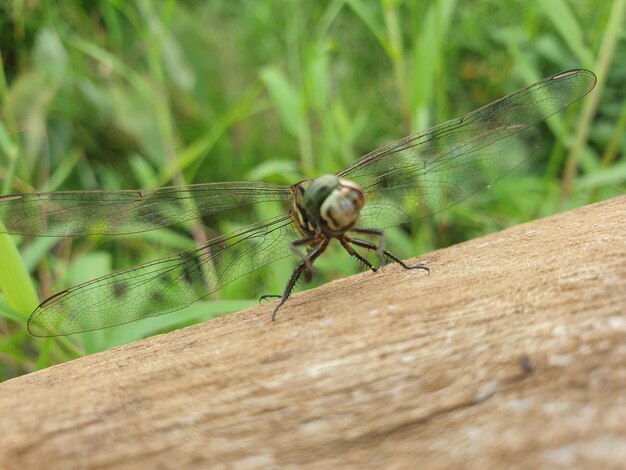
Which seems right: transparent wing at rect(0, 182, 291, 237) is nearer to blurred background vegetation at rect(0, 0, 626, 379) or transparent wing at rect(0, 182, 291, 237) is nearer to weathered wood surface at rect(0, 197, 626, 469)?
blurred background vegetation at rect(0, 0, 626, 379)

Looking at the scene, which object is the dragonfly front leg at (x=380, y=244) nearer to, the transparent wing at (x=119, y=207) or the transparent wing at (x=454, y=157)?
the transparent wing at (x=454, y=157)

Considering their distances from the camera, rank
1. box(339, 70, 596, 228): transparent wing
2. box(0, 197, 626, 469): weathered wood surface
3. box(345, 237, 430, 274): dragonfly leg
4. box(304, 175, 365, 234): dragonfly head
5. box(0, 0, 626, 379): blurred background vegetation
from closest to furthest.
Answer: box(0, 197, 626, 469): weathered wood surface
box(345, 237, 430, 274): dragonfly leg
box(304, 175, 365, 234): dragonfly head
box(339, 70, 596, 228): transparent wing
box(0, 0, 626, 379): blurred background vegetation

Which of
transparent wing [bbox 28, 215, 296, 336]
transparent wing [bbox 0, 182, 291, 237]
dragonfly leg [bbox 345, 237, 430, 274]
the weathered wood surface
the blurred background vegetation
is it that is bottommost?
the weathered wood surface

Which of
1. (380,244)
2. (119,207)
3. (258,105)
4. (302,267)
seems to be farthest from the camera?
(258,105)

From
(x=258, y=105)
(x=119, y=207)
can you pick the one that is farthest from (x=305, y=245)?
(x=258, y=105)

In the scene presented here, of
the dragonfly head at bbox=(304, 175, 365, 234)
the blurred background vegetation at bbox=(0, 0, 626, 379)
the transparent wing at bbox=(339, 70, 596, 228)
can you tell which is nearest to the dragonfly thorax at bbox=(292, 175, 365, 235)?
the dragonfly head at bbox=(304, 175, 365, 234)

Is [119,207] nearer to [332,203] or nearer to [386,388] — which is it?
[332,203]

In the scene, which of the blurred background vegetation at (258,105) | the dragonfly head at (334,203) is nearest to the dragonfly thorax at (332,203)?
the dragonfly head at (334,203)

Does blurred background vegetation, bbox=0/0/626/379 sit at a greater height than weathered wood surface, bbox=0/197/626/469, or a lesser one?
greater
